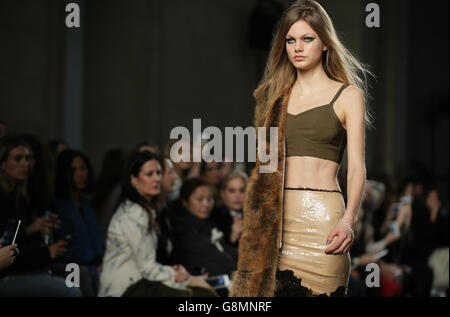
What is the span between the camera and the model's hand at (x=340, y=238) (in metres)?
2.53

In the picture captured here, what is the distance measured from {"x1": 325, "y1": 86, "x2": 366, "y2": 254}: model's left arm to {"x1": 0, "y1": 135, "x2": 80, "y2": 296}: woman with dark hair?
2054mm

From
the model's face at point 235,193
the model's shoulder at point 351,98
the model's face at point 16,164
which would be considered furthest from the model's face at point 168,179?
the model's shoulder at point 351,98

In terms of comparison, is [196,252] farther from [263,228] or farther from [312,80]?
[312,80]

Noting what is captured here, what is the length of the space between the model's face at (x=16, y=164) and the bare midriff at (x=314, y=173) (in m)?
1.92

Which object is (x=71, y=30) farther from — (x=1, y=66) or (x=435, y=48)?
(x=435, y=48)

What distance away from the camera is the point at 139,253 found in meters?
4.39

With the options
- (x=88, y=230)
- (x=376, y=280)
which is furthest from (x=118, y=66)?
(x=376, y=280)

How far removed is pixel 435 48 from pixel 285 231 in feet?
51.8

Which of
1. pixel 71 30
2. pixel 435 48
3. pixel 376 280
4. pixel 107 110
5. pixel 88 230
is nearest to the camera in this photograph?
pixel 376 280

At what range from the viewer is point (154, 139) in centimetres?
838

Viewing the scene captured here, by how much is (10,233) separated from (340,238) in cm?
141

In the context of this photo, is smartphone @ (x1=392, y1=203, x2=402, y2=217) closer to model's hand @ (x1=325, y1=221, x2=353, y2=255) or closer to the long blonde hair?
the long blonde hair

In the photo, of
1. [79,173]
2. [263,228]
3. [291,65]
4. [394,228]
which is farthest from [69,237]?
[394,228]

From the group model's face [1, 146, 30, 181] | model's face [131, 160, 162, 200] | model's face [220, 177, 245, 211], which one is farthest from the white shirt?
model's face [220, 177, 245, 211]
